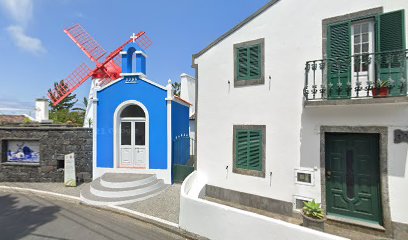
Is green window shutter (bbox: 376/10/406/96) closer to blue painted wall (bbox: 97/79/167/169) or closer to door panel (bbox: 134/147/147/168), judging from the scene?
blue painted wall (bbox: 97/79/167/169)

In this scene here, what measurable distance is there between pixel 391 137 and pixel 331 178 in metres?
1.84

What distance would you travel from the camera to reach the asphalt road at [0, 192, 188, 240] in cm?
609

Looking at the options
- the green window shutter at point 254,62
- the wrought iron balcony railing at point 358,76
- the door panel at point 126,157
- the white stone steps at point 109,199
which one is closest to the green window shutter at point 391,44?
the wrought iron balcony railing at point 358,76

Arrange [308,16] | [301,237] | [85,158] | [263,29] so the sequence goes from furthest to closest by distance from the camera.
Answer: [85,158], [263,29], [308,16], [301,237]

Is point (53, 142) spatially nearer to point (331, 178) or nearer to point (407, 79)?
point (331, 178)

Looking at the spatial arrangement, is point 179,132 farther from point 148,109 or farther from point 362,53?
point 362,53

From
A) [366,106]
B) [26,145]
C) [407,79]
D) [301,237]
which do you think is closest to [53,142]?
[26,145]

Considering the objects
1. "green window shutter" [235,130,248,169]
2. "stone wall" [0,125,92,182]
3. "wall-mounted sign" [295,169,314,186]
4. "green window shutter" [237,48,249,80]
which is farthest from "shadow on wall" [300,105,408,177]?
"stone wall" [0,125,92,182]

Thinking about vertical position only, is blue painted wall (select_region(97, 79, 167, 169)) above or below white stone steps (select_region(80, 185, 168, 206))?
above

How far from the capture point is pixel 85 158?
1115 cm

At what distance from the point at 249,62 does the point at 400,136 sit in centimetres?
472

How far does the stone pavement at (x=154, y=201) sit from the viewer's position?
7.30 meters

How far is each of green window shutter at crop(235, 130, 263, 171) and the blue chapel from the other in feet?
12.2

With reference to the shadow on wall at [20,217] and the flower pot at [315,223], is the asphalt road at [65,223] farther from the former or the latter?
the flower pot at [315,223]
